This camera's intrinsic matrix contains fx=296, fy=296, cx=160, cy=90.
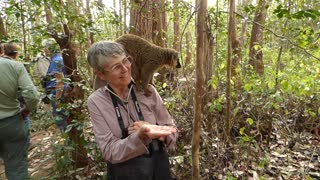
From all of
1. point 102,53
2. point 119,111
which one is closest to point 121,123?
point 119,111

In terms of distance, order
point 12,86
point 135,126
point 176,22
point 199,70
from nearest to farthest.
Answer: point 135,126 → point 199,70 → point 12,86 → point 176,22

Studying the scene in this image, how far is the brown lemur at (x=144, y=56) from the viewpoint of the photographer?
3.07 meters

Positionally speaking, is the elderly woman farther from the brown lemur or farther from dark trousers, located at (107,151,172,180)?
the brown lemur

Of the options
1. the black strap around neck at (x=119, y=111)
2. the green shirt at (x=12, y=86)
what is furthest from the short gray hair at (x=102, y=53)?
the green shirt at (x=12, y=86)

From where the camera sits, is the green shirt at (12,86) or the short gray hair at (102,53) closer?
the short gray hair at (102,53)

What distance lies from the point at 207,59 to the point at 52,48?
176 centimetres

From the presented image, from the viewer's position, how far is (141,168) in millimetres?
1740

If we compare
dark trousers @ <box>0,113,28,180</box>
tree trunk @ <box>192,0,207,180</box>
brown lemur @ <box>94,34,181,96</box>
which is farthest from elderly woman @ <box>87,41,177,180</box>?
dark trousers @ <box>0,113,28,180</box>

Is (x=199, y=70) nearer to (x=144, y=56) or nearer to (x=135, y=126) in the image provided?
(x=135, y=126)

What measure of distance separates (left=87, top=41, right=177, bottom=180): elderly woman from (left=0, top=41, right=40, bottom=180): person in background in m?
1.70

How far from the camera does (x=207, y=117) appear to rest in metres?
3.83

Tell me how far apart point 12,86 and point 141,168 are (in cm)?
216

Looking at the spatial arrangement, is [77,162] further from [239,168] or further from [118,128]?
[118,128]

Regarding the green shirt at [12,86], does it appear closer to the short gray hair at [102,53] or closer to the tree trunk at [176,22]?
the short gray hair at [102,53]
